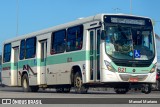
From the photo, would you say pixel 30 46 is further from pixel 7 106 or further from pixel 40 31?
pixel 7 106

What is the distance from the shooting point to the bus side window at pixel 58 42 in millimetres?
20766

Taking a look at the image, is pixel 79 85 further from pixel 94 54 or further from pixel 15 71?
pixel 15 71

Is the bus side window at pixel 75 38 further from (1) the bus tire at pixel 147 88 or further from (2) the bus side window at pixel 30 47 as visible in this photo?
(2) the bus side window at pixel 30 47

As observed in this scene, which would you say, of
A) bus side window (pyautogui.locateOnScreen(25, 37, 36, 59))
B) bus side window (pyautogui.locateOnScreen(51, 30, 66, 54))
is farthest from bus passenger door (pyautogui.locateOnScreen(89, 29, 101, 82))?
bus side window (pyautogui.locateOnScreen(25, 37, 36, 59))

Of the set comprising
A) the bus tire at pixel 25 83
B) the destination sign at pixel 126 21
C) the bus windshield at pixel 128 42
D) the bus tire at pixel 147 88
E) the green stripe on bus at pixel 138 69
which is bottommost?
the bus tire at pixel 147 88

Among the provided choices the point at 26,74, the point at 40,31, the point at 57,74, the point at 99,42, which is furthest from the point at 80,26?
the point at 26,74

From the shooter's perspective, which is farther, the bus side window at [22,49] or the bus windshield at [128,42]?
the bus side window at [22,49]

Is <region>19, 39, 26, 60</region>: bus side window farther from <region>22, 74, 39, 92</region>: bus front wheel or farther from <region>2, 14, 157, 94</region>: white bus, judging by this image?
<region>2, 14, 157, 94</region>: white bus

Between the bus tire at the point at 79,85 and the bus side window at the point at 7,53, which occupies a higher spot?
the bus side window at the point at 7,53

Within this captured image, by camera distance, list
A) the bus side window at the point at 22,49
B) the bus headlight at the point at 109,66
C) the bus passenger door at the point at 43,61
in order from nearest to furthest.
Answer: the bus headlight at the point at 109,66
the bus passenger door at the point at 43,61
the bus side window at the point at 22,49

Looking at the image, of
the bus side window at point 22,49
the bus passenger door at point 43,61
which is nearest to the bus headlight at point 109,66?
the bus passenger door at point 43,61

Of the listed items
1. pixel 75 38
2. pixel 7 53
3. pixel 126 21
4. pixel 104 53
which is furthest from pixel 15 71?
pixel 126 21

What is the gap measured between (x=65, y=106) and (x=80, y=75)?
22.7 feet

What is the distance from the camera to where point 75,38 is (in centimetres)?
1964
